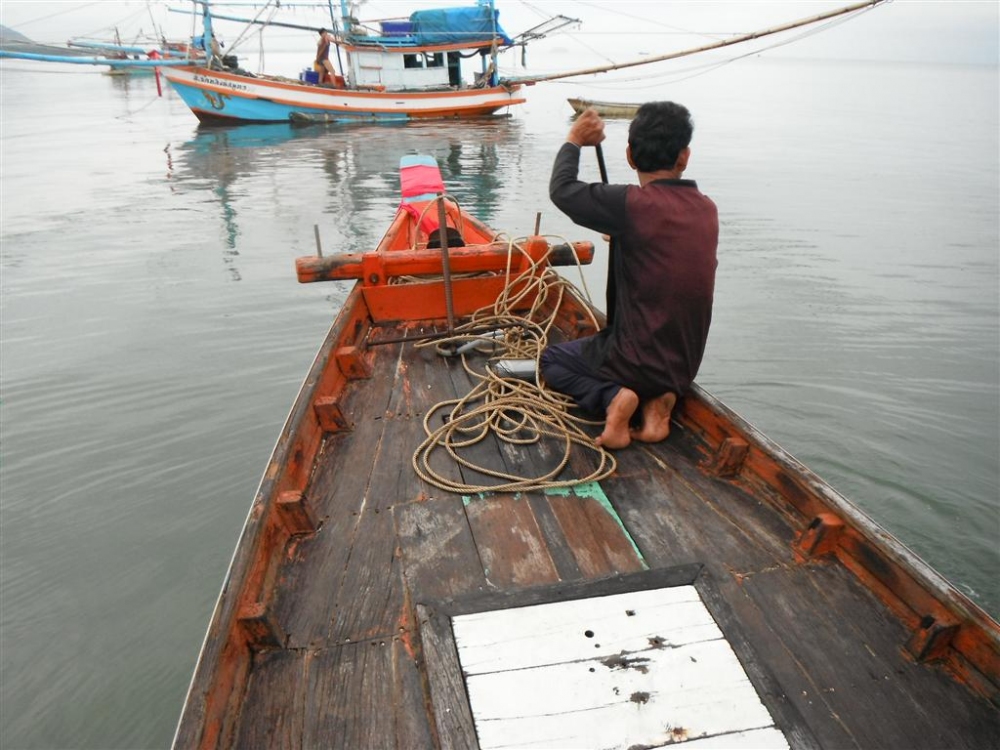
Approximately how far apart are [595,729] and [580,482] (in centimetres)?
114

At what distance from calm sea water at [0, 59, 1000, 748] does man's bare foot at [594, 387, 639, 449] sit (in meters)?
2.64

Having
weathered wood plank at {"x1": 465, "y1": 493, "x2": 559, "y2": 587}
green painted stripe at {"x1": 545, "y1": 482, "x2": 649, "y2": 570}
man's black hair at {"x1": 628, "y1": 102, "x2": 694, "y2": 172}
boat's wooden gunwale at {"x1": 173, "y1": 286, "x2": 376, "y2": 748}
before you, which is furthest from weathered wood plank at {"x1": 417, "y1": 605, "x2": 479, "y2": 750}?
man's black hair at {"x1": 628, "y1": 102, "x2": 694, "y2": 172}

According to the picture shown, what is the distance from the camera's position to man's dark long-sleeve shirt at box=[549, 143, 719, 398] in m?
2.45

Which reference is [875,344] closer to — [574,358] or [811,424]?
[811,424]

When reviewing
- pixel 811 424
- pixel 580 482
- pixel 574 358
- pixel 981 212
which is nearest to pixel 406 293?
pixel 574 358

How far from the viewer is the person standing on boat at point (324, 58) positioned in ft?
86.1

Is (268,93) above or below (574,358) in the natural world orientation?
above

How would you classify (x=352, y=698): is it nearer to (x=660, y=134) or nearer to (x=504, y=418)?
(x=504, y=418)

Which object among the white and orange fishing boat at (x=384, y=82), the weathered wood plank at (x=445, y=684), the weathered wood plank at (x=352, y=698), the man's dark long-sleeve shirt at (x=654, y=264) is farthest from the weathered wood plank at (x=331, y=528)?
the white and orange fishing boat at (x=384, y=82)

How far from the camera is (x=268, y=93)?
2481cm

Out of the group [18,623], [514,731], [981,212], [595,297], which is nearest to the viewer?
[514,731]

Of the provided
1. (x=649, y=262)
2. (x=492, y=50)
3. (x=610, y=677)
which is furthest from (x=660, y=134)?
(x=492, y=50)

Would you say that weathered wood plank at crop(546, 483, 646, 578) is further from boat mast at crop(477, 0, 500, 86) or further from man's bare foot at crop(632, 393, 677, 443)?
boat mast at crop(477, 0, 500, 86)

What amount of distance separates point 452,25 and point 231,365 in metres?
26.5
